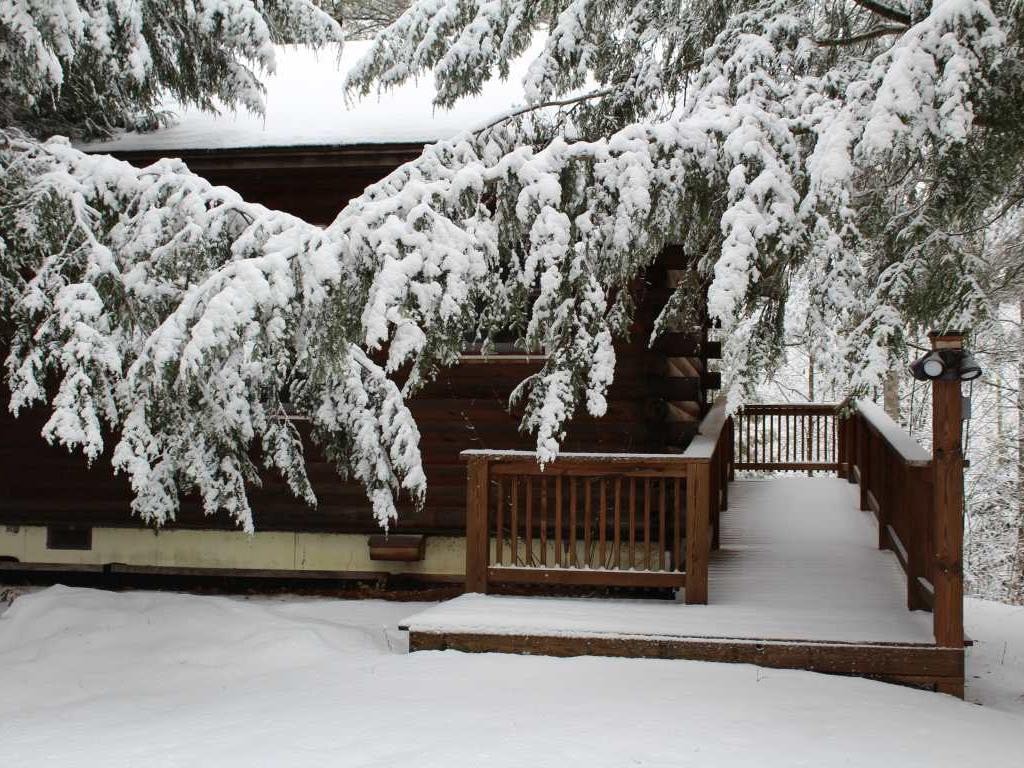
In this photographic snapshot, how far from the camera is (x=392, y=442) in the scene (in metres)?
5.56

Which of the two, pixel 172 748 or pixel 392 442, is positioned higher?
pixel 392 442

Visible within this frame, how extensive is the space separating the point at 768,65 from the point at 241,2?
3.31 m

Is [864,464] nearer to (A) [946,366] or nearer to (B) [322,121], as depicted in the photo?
(A) [946,366]

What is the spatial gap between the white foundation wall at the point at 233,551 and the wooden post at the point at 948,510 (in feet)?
14.2

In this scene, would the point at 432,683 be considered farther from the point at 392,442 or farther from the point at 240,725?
the point at 392,442

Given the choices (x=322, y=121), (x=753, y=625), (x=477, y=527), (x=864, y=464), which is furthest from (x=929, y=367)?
(x=322, y=121)

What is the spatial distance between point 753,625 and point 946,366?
1782 millimetres

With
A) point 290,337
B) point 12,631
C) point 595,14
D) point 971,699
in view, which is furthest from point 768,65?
point 12,631

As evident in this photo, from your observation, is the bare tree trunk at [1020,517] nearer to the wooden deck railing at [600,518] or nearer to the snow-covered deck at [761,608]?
the snow-covered deck at [761,608]

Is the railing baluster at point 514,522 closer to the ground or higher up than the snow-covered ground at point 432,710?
higher up

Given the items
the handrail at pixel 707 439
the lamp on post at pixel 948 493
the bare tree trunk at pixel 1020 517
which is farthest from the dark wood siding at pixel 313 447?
the bare tree trunk at pixel 1020 517

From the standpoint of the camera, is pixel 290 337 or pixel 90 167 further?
pixel 90 167

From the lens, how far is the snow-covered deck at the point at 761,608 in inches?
212

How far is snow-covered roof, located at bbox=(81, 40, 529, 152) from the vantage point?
8133mm
